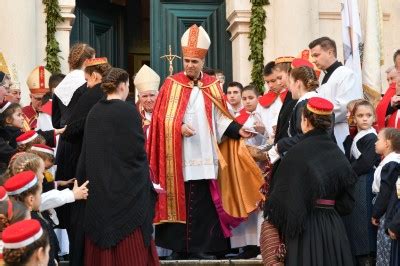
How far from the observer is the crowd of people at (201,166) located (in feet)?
26.9

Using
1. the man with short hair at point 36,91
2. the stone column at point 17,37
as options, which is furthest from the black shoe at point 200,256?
the stone column at point 17,37

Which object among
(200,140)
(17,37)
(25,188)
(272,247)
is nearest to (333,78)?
(200,140)

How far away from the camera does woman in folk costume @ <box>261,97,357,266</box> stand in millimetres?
8125

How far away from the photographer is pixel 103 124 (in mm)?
8414

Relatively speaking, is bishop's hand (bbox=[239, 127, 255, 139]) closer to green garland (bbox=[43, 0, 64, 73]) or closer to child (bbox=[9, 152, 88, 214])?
child (bbox=[9, 152, 88, 214])

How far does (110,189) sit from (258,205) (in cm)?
251

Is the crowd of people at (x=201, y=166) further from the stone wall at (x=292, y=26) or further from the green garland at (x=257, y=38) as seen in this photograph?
the stone wall at (x=292, y=26)

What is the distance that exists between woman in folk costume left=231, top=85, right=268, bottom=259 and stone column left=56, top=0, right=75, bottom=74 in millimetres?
3710

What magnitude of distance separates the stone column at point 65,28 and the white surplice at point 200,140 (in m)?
4.20

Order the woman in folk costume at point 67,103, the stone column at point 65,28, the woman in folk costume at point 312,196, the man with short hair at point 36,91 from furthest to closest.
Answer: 1. the stone column at point 65,28
2. the man with short hair at point 36,91
3. the woman in folk costume at point 67,103
4. the woman in folk costume at point 312,196

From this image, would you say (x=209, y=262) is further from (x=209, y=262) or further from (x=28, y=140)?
(x=28, y=140)

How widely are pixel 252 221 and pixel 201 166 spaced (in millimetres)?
825

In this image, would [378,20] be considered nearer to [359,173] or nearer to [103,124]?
[359,173]

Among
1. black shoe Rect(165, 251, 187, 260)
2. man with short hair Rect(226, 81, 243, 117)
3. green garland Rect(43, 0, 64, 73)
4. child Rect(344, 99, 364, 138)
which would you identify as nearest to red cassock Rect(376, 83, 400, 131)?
child Rect(344, 99, 364, 138)
